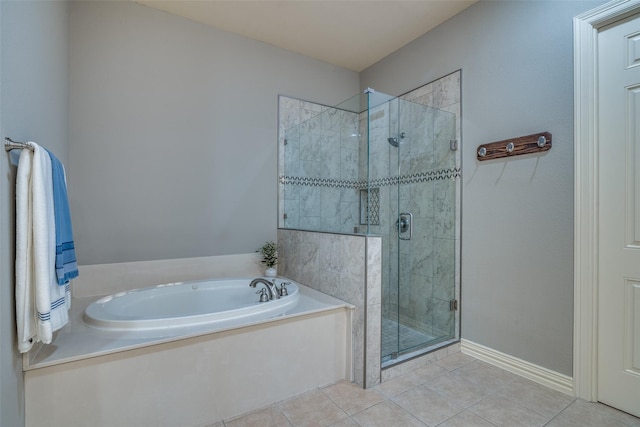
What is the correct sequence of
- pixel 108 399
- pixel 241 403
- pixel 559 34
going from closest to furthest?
pixel 108 399 → pixel 241 403 → pixel 559 34

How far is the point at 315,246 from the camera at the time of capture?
2.39 metres

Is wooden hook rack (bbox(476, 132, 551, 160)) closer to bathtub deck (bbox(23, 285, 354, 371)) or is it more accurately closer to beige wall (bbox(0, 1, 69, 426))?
bathtub deck (bbox(23, 285, 354, 371))

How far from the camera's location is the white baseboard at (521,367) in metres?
1.83

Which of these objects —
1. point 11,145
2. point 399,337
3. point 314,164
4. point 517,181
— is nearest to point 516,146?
point 517,181

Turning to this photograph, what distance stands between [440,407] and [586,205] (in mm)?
1477

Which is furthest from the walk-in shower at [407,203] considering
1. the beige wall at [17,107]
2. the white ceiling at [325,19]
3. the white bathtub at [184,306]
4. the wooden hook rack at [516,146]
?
the beige wall at [17,107]

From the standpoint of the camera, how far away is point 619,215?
167 cm

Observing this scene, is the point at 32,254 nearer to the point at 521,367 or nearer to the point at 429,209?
the point at 429,209

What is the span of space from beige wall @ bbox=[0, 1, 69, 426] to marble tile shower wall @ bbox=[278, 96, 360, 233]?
1.81 metres

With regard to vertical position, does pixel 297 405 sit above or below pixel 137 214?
below

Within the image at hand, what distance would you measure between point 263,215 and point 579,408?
2673 mm

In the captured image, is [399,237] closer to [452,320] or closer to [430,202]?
[430,202]

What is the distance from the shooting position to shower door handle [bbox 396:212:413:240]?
2391 mm

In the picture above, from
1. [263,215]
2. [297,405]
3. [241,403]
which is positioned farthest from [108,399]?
[263,215]
